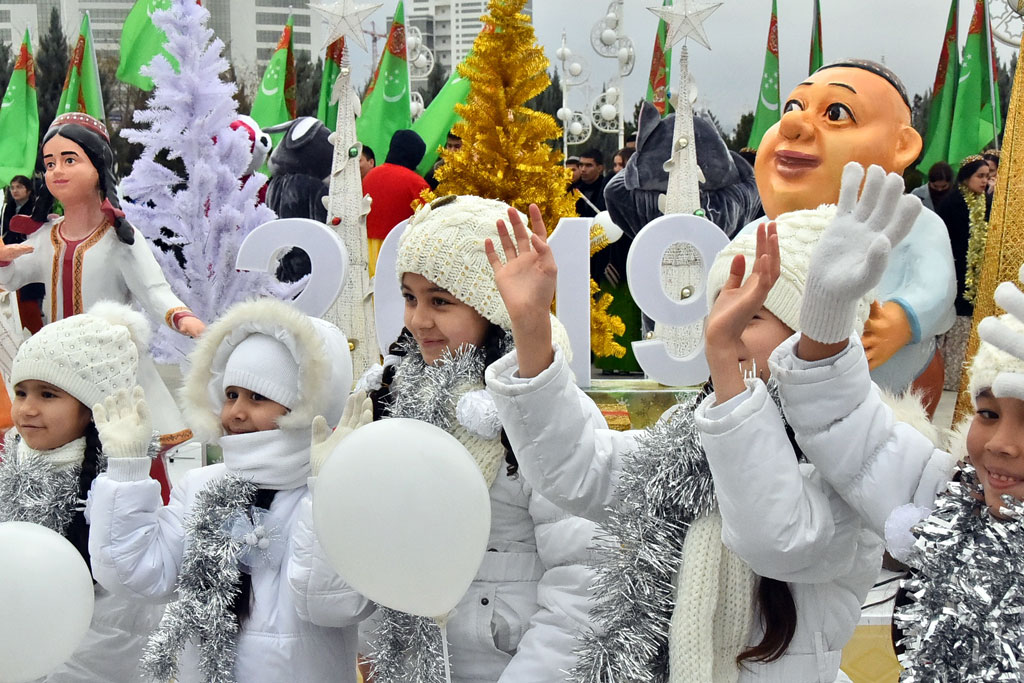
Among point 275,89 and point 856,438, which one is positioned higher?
point 275,89

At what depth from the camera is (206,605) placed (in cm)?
221

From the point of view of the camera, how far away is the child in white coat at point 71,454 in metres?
2.51

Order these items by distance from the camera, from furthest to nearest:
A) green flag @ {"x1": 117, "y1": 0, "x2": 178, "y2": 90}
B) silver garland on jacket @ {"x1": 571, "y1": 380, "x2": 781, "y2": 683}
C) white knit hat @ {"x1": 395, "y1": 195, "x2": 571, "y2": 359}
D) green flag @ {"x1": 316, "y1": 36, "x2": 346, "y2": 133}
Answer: green flag @ {"x1": 316, "y1": 36, "x2": 346, "y2": 133}
green flag @ {"x1": 117, "y1": 0, "x2": 178, "y2": 90}
white knit hat @ {"x1": 395, "y1": 195, "x2": 571, "y2": 359}
silver garland on jacket @ {"x1": 571, "y1": 380, "x2": 781, "y2": 683}

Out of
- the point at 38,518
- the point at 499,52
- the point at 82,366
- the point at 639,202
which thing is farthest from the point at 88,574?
the point at 639,202

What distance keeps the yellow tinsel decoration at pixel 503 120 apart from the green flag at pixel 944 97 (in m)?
6.81

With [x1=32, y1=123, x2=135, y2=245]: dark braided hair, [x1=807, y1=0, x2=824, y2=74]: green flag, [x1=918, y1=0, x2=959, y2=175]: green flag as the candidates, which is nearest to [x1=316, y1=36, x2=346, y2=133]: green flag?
[x1=807, y1=0, x2=824, y2=74]: green flag

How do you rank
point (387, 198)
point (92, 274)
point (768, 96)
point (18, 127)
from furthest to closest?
→ point (768, 96), point (18, 127), point (387, 198), point (92, 274)

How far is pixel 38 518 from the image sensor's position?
2.48 meters

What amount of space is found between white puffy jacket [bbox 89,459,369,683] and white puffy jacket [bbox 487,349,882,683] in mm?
597

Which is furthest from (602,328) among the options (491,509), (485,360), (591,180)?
(591,180)

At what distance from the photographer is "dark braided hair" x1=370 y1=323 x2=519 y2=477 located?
2.22 meters

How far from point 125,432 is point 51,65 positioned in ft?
48.6

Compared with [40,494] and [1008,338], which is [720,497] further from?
[40,494]

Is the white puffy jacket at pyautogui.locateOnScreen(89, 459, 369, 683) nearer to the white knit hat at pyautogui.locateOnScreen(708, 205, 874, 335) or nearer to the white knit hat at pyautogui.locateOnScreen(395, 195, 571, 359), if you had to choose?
the white knit hat at pyautogui.locateOnScreen(395, 195, 571, 359)
